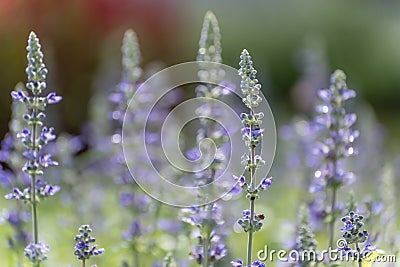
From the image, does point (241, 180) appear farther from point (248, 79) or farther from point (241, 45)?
point (241, 45)

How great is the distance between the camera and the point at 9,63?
1182cm

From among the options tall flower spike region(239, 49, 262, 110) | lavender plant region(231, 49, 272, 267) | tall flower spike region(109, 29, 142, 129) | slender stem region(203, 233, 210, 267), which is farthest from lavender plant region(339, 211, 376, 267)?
tall flower spike region(109, 29, 142, 129)

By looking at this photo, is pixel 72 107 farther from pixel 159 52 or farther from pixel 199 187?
pixel 199 187

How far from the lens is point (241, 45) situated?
58.9 ft

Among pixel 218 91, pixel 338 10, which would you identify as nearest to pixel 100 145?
pixel 218 91

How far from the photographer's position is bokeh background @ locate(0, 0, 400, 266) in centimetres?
1031

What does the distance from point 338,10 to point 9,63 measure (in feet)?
33.3

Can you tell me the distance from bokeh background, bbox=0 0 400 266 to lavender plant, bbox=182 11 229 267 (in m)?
2.50

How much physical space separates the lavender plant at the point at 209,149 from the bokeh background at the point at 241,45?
250cm

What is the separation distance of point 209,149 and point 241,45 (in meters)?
13.9

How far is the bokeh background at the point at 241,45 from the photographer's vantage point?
33.8 ft
